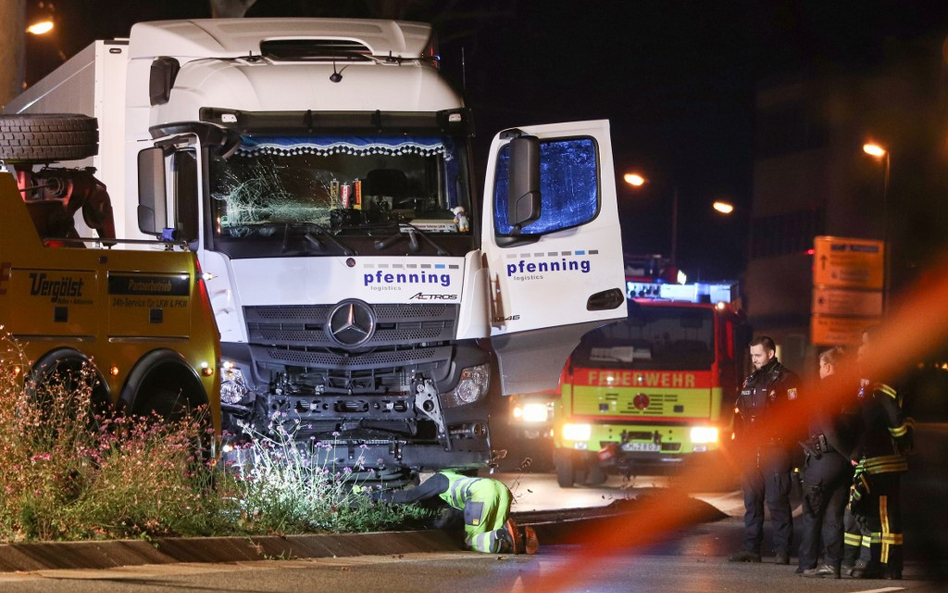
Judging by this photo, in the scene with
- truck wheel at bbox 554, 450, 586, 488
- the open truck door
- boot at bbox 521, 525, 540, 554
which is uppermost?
the open truck door

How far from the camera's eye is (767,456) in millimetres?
11758

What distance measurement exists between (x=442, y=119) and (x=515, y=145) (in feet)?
2.79

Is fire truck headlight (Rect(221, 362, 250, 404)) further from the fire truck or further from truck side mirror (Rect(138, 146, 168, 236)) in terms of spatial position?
the fire truck

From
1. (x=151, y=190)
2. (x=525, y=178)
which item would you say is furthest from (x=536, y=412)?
(x=151, y=190)

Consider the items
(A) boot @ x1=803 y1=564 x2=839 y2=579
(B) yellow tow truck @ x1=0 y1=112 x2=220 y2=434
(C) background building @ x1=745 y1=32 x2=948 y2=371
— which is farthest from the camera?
(C) background building @ x1=745 y1=32 x2=948 y2=371

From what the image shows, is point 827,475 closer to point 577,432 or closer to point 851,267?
point 577,432

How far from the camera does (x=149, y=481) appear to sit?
31.5 feet

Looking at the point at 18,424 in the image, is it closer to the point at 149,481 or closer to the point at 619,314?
the point at 149,481

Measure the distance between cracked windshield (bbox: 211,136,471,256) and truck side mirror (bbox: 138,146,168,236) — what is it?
1.40ft

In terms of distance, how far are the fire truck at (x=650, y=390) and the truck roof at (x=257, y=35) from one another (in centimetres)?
788

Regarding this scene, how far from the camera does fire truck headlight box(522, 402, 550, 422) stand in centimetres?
2244

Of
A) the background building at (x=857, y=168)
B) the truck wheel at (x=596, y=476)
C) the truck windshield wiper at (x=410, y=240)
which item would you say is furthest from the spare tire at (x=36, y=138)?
the background building at (x=857, y=168)

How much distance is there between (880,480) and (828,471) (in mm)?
446

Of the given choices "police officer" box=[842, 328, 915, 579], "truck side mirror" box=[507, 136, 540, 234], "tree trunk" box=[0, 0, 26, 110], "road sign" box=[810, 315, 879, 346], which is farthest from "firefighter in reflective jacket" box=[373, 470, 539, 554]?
"road sign" box=[810, 315, 879, 346]
